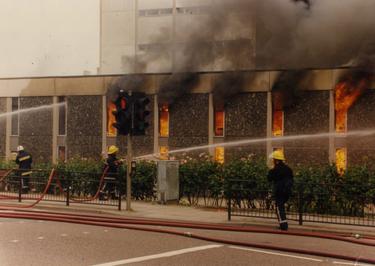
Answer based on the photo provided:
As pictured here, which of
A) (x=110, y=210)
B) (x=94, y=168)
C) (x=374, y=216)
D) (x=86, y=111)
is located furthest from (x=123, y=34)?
(x=374, y=216)

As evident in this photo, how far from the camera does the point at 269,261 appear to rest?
8555 millimetres

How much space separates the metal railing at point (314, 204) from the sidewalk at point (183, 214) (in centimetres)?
30

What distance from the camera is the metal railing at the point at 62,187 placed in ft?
51.4

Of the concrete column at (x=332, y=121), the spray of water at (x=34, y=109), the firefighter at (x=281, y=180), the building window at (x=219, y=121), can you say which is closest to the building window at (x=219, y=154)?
the building window at (x=219, y=121)

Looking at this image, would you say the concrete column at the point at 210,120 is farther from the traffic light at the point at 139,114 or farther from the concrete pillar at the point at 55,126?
the traffic light at the point at 139,114

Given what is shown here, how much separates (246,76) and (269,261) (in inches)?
529

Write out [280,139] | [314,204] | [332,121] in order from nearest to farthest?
[314,204]
[332,121]
[280,139]

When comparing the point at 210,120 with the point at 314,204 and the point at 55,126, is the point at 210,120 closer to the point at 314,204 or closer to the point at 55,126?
the point at 55,126

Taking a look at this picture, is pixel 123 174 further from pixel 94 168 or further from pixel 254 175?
pixel 254 175

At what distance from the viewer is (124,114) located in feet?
48.3

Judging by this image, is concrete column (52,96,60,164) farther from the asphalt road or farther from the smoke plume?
the asphalt road

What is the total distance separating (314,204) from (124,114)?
482cm

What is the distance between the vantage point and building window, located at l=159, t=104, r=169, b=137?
23047mm

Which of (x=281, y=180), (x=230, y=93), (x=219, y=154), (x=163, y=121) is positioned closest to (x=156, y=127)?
(x=163, y=121)
